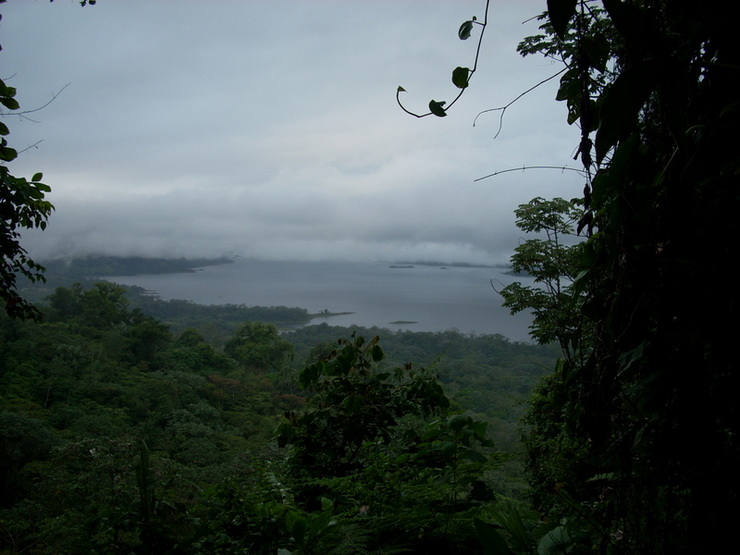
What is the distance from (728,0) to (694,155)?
0.60 feet

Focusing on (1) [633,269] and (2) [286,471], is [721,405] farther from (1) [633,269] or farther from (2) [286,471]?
(2) [286,471]

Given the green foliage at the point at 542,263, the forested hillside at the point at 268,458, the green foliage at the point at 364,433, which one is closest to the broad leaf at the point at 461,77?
the forested hillside at the point at 268,458

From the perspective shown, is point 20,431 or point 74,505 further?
point 20,431

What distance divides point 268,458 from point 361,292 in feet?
Answer: 114

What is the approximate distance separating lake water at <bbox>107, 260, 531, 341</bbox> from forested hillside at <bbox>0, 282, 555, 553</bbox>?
6.05m

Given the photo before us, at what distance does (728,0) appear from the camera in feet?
1.58

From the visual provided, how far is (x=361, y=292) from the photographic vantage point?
38.0m

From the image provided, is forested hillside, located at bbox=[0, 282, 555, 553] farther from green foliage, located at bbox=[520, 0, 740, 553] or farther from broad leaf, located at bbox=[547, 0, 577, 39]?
broad leaf, located at bbox=[547, 0, 577, 39]

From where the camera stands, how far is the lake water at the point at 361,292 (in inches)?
893

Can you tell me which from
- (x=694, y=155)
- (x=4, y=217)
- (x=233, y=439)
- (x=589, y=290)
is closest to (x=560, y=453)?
(x=589, y=290)

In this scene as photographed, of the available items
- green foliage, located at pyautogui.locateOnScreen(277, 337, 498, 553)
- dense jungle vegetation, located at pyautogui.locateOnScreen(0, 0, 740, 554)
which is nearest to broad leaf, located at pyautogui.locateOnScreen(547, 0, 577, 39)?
dense jungle vegetation, located at pyautogui.locateOnScreen(0, 0, 740, 554)

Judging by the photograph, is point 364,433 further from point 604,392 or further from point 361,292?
point 361,292

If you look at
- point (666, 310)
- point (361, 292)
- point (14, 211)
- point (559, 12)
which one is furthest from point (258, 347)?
point (559, 12)

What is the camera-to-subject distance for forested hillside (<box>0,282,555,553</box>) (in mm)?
1073
